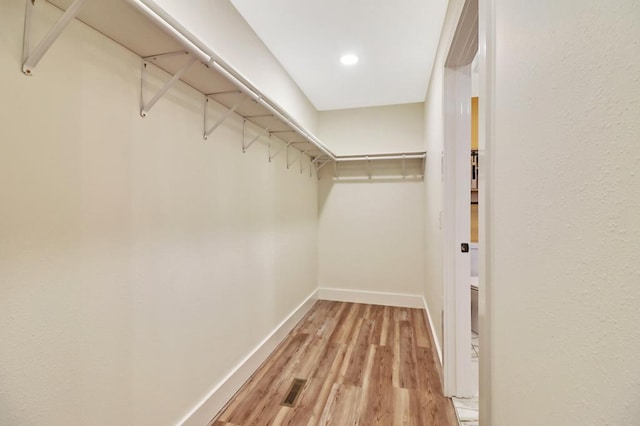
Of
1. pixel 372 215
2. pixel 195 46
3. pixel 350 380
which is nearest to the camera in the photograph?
pixel 195 46

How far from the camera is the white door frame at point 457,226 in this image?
172 cm

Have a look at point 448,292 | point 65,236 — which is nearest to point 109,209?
point 65,236

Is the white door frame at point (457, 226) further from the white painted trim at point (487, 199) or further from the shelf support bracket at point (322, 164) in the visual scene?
the shelf support bracket at point (322, 164)

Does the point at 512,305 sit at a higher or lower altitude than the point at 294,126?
lower

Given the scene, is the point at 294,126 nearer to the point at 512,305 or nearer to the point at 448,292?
the point at 448,292

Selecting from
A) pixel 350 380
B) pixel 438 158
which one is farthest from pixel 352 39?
pixel 350 380

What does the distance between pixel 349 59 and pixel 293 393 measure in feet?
8.23

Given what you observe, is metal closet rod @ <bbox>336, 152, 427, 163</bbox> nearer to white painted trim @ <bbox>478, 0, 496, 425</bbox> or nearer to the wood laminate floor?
the wood laminate floor

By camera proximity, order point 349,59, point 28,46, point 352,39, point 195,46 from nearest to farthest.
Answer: point 28,46 < point 195,46 < point 352,39 < point 349,59

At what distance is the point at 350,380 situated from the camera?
1944mm

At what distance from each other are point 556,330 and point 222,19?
6.61ft

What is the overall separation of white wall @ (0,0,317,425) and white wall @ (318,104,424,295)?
75.8 inches

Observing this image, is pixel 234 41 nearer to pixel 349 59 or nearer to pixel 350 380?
pixel 349 59

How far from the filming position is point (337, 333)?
8.73 ft
